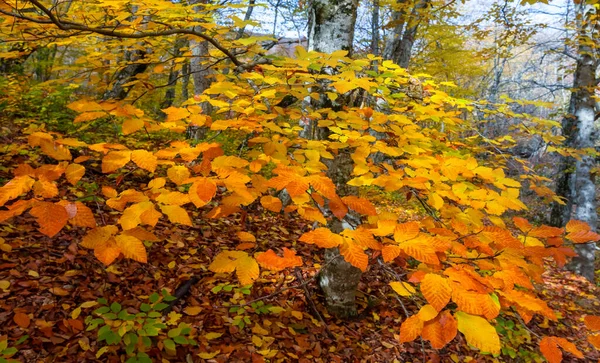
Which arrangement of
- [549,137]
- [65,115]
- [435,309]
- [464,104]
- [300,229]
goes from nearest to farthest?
[435,309] → [464,104] → [549,137] → [300,229] → [65,115]

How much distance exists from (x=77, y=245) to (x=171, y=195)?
2.83m

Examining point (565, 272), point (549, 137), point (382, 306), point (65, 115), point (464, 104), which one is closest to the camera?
point (464, 104)

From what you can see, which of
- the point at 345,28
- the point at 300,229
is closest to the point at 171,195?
the point at 345,28

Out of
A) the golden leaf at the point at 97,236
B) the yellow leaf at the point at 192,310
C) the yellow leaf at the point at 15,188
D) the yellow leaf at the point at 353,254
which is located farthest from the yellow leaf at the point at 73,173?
the yellow leaf at the point at 192,310

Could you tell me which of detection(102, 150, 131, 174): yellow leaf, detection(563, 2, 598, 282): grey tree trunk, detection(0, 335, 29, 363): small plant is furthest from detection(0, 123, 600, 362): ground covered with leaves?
detection(563, 2, 598, 282): grey tree trunk

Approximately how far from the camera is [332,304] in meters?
3.50

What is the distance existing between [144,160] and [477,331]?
138cm

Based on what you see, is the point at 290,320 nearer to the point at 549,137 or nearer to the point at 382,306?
the point at 382,306

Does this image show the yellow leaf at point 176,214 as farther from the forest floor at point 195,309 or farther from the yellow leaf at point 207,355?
the yellow leaf at point 207,355

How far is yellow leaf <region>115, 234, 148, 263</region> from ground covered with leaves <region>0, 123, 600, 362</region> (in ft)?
2.80

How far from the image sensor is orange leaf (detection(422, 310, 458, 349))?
3.54 ft

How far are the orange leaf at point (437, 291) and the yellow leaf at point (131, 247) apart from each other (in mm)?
996

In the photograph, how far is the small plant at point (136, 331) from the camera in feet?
7.80

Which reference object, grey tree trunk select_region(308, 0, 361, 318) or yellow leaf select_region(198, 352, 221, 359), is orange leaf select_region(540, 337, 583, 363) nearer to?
grey tree trunk select_region(308, 0, 361, 318)
